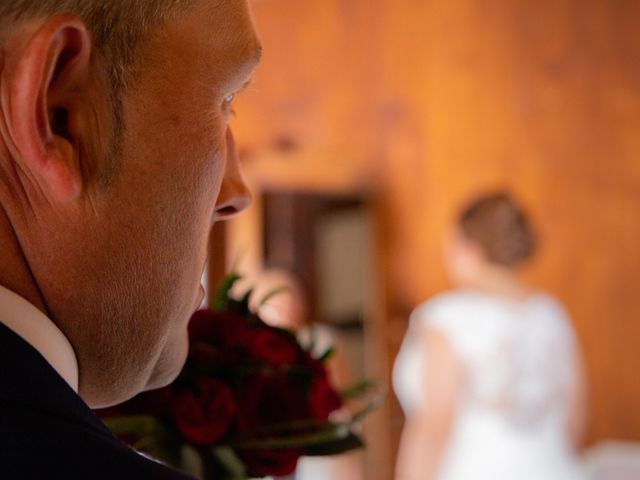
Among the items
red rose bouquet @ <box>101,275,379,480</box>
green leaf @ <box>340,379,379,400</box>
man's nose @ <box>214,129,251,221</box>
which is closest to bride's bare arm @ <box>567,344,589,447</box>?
green leaf @ <box>340,379,379,400</box>

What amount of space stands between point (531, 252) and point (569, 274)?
188 centimetres

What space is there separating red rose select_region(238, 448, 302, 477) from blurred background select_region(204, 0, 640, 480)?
14.6ft

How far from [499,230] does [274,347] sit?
9.40 ft

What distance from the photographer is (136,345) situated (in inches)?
27.7

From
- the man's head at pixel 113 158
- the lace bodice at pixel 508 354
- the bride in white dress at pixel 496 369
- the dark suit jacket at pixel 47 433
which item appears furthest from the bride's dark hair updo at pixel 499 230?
the dark suit jacket at pixel 47 433

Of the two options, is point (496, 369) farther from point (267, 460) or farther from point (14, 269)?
point (14, 269)

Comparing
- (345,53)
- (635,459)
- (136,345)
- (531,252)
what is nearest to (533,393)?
(531,252)

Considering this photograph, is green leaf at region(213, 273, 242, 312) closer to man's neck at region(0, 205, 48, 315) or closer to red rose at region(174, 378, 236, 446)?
red rose at region(174, 378, 236, 446)

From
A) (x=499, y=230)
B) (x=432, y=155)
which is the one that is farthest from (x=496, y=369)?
(x=432, y=155)

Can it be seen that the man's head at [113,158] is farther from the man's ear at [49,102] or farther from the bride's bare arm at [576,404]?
the bride's bare arm at [576,404]

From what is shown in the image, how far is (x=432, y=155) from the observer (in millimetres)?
6117

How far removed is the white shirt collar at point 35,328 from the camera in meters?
0.63

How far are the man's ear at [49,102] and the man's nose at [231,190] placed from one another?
166 millimetres

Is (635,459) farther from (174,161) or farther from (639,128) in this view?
(174,161)
